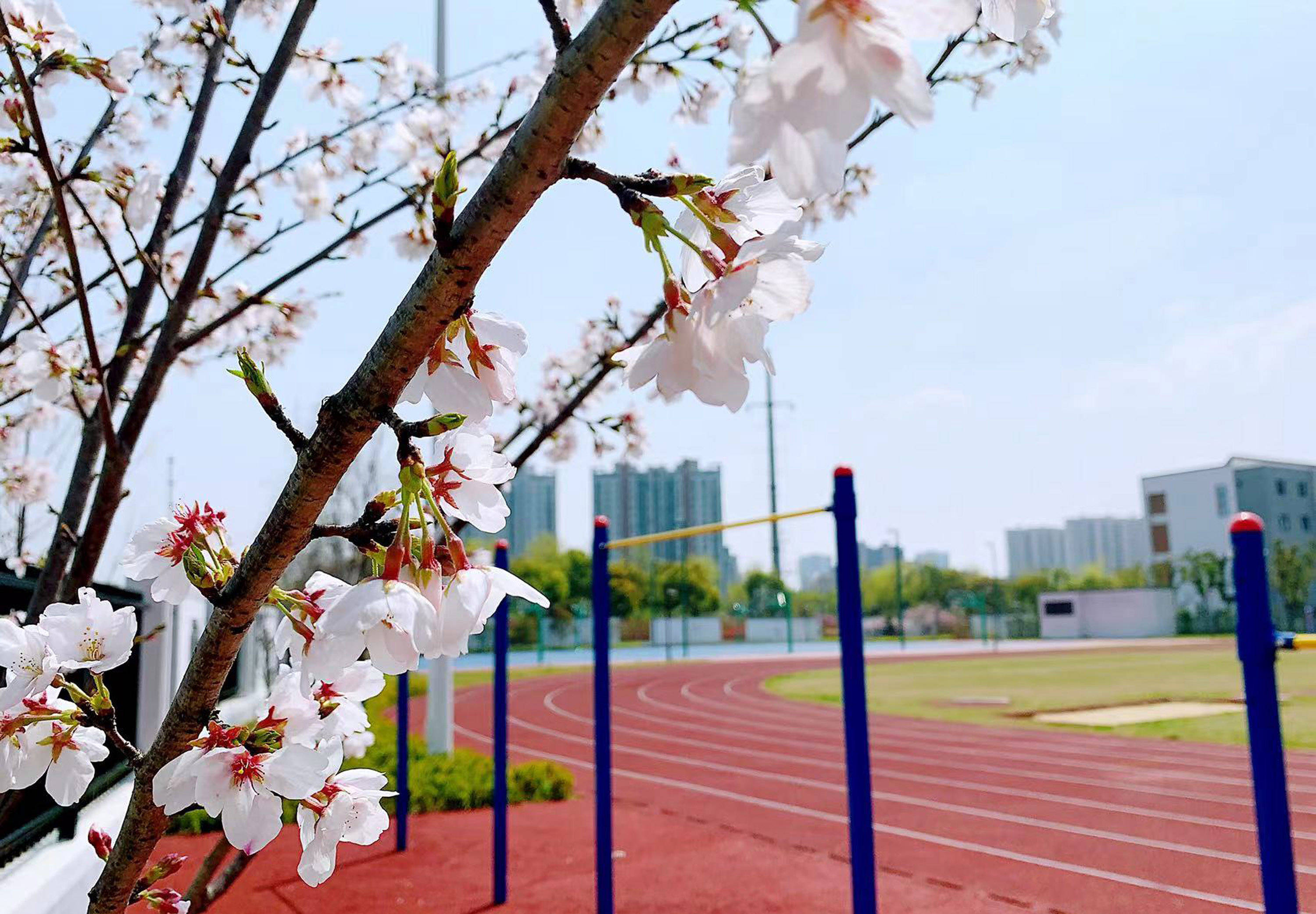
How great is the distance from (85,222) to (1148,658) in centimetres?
2726

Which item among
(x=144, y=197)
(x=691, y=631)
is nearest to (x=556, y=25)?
(x=144, y=197)

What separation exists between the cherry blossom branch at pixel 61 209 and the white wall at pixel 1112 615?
46893 mm

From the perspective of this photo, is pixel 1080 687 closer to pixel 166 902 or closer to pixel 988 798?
pixel 988 798

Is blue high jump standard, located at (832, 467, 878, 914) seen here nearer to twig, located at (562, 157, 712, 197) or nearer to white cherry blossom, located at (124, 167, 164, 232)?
white cherry blossom, located at (124, 167, 164, 232)

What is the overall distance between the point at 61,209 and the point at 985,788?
855 centimetres

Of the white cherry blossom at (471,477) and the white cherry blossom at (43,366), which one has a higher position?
the white cherry blossom at (43,366)

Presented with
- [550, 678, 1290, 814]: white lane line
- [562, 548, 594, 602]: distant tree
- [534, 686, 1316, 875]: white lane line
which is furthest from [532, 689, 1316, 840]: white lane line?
[562, 548, 594, 602]: distant tree

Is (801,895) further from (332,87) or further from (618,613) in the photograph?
(618,613)

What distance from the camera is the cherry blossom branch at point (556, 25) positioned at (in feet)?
1.95

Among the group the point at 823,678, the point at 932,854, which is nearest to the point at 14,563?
the point at 932,854

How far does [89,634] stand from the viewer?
1.10 meters

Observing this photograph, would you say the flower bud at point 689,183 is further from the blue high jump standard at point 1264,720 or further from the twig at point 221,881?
the blue high jump standard at point 1264,720

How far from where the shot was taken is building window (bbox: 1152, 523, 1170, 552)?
49.2 m

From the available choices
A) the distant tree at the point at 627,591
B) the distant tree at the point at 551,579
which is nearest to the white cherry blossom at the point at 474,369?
the distant tree at the point at 551,579
